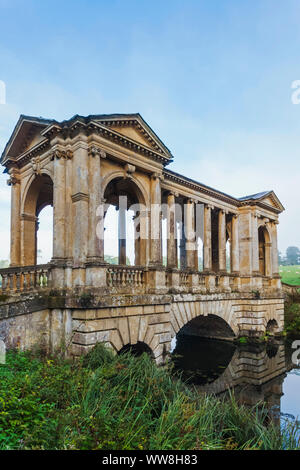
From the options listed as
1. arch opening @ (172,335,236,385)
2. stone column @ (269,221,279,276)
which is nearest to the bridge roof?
arch opening @ (172,335,236,385)

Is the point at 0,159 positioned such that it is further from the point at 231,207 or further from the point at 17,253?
the point at 231,207

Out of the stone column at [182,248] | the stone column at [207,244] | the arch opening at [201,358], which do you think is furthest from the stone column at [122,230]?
the stone column at [182,248]

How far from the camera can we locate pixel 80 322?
26.2 feet

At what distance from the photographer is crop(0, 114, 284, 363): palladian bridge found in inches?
324

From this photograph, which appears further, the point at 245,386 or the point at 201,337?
the point at 201,337

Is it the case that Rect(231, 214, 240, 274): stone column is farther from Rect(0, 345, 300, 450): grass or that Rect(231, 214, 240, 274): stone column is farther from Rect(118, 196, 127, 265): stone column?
Rect(0, 345, 300, 450): grass

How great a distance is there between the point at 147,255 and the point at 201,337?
10.2 meters

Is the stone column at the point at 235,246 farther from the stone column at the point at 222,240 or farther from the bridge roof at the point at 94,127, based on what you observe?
the bridge roof at the point at 94,127

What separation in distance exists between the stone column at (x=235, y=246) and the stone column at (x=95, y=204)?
10485mm

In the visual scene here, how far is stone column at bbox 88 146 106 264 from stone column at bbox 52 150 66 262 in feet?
2.70

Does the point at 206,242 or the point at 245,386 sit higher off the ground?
the point at 206,242

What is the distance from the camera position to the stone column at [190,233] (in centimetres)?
1355

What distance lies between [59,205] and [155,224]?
3.31 m
